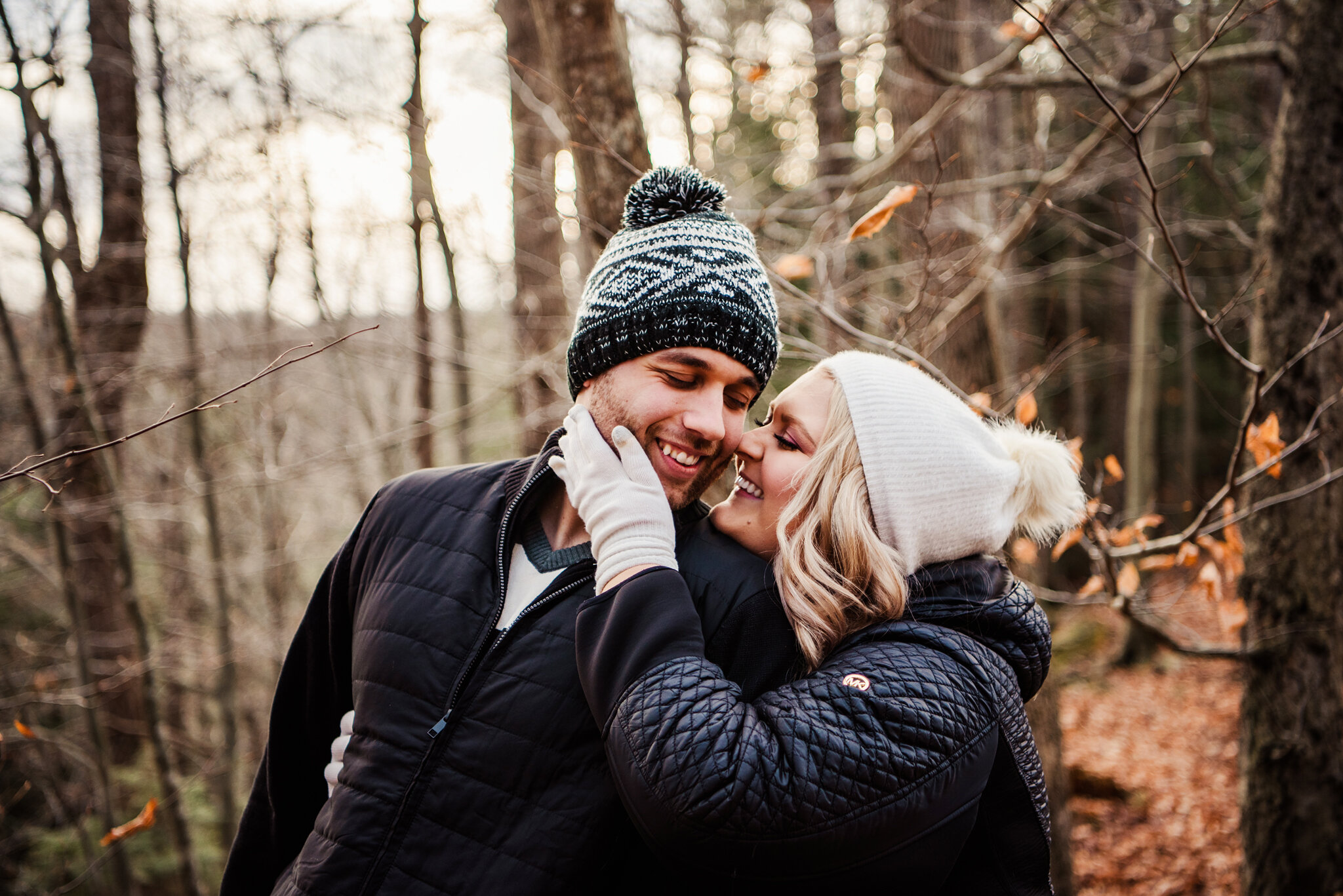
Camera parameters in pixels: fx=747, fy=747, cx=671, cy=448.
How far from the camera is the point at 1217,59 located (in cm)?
314

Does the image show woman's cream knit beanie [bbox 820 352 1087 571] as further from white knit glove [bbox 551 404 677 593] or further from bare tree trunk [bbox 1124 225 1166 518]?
bare tree trunk [bbox 1124 225 1166 518]

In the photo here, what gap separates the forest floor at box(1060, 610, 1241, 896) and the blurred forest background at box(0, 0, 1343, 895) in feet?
0.15

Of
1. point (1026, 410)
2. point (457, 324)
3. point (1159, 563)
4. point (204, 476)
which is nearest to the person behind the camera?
point (1026, 410)

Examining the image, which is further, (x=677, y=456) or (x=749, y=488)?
(x=749, y=488)

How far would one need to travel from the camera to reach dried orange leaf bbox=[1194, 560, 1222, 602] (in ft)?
9.41

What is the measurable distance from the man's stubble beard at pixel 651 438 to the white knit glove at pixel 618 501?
0.17 ft

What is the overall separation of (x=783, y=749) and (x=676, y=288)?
1066 mm

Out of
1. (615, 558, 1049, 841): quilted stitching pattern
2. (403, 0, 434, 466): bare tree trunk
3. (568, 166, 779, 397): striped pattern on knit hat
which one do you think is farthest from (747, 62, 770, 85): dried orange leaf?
(403, 0, 434, 466): bare tree trunk

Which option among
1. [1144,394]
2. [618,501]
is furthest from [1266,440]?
[1144,394]

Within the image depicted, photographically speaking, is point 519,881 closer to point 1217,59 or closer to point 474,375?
point 1217,59

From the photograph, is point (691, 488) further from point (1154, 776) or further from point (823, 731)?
point (1154, 776)

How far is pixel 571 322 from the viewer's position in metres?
5.41

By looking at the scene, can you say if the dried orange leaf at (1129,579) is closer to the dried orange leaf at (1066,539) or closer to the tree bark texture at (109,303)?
the dried orange leaf at (1066,539)

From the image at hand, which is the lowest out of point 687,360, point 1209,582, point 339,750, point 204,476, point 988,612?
point 1209,582
